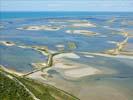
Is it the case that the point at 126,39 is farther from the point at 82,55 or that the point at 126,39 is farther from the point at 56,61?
the point at 56,61

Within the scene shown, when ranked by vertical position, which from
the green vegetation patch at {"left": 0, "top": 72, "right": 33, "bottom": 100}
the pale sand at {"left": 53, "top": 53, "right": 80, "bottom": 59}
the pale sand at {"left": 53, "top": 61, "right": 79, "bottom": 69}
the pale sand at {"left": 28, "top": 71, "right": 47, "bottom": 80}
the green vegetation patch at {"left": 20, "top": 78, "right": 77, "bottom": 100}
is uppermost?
the green vegetation patch at {"left": 0, "top": 72, "right": 33, "bottom": 100}

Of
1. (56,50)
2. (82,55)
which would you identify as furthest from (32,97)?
(56,50)

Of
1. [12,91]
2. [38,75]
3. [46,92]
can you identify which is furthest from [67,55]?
[12,91]

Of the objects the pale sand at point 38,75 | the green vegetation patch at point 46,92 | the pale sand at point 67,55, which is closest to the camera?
the green vegetation patch at point 46,92

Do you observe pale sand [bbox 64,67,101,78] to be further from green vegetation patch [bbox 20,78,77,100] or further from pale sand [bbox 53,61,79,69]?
green vegetation patch [bbox 20,78,77,100]

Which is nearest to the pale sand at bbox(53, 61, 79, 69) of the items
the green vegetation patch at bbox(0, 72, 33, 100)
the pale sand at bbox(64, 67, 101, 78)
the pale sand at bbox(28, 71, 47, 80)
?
the pale sand at bbox(64, 67, 101, 78)

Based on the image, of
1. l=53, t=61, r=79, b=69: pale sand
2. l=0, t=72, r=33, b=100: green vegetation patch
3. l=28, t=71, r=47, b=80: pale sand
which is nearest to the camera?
l=0, t=72, r=33, b=100: green vegetation patch

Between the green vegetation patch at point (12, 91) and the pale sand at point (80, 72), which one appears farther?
the pale sand at point (80, 72)

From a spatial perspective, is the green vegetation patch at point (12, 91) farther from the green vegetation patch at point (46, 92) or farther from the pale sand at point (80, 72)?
the pale sand at point (80, 72)

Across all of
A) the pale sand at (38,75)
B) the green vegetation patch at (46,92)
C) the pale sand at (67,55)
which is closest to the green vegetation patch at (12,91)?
the green vegetation patch at (46,92)

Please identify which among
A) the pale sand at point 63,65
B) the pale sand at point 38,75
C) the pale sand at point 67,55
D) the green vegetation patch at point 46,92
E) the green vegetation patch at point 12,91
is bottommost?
the pale sand at point 67,55
